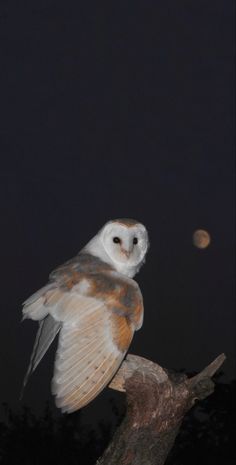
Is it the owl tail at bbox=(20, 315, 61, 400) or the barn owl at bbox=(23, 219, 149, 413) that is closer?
the barn owl at bbox=(23, 219, 149, 413)

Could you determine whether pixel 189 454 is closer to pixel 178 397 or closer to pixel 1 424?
pixel 1 424

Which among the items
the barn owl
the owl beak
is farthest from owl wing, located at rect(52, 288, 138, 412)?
the owl beak

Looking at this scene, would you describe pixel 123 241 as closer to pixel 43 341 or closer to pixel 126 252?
pixel 126 252

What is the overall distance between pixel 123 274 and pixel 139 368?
2.96 ft

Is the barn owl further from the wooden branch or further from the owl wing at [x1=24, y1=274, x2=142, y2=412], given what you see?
the wooden branch

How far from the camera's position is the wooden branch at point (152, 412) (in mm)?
4023

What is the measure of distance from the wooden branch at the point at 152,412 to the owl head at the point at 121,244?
1.08 meters

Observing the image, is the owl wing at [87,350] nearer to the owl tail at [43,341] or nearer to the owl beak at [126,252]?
the owl tail at [43,341]

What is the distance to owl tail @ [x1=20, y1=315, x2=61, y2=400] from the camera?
429cm

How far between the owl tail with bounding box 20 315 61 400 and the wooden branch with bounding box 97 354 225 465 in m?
0.59

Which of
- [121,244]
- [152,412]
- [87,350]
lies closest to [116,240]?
[121,244]

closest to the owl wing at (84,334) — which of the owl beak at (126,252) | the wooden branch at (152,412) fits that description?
the wooden branch at (152,412)

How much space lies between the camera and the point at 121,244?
497 centimetres

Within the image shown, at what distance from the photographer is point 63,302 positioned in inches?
169
